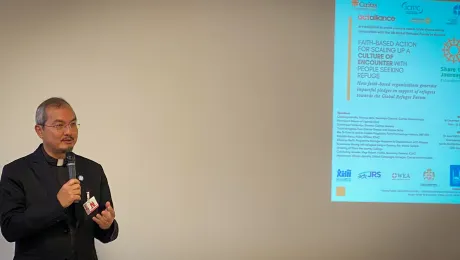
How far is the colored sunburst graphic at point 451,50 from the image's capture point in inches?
116

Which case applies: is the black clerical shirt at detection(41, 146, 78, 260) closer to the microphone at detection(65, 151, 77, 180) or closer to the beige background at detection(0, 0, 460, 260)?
the microphone at detection(65, 151, 77, 180)

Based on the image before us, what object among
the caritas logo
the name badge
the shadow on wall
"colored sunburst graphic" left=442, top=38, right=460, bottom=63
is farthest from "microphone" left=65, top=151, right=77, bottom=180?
"colored sunburst graphic" left=442, top=38, right=460, bottom=63

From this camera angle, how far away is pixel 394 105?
2.88 m

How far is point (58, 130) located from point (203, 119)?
1.15 metres

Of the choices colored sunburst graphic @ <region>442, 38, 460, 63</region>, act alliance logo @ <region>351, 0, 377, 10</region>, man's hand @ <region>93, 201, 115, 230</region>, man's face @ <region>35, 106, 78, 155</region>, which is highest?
act alliance logo @ <region>351, 0, 377, 10</region>

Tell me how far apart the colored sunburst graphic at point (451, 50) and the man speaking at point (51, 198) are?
2547 mm

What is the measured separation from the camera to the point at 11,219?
1726 mm

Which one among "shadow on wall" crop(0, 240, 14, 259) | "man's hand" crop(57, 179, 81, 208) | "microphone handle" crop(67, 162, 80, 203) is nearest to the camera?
"man's hand" crop(57, 179, 81, 208)

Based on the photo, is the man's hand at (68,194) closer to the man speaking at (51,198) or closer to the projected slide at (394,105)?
the man speaking at (51,198)

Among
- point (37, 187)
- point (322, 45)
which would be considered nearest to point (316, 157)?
point (322, 45)

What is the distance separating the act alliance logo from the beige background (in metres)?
0.16

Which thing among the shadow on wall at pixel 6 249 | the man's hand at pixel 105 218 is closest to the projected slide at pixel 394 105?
the man's hand at pixel 105 218

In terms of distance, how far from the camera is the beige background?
2754mm

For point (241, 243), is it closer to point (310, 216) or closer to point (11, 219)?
point (310, 216)
